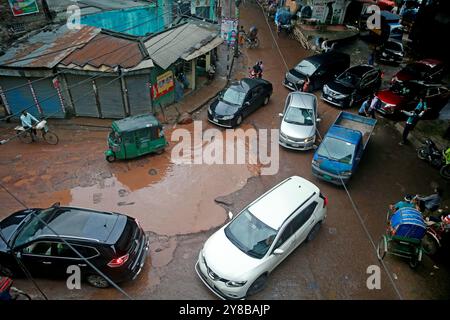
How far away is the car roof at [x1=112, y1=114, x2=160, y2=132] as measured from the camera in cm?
1246

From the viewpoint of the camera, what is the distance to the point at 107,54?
14953mm

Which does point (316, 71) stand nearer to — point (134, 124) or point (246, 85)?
point (246, 85)

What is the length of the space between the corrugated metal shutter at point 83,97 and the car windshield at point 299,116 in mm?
9082

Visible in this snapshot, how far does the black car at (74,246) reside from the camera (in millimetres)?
7871

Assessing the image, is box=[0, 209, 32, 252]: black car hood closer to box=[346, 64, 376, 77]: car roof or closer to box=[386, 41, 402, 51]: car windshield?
box=[346, 64, 376, 77]: car roof

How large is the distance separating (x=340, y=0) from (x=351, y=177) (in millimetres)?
18977

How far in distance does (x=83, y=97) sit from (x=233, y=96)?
7.12 meters

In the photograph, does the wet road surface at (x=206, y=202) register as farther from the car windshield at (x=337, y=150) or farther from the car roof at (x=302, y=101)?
the car roof at (x=302, y=101)

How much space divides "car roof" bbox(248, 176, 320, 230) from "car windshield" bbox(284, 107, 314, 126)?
5.09 m

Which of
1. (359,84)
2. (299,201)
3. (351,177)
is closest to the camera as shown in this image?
(299,201)

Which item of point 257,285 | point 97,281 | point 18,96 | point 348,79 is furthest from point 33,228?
point 348,79

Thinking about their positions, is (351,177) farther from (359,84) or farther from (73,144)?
(73,144)

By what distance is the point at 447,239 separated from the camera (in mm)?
A: 9516

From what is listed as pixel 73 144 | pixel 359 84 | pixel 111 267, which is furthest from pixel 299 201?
pixel 359 84
